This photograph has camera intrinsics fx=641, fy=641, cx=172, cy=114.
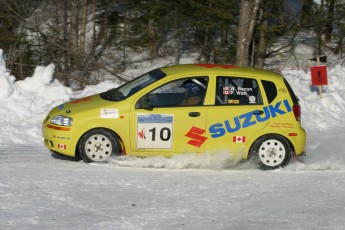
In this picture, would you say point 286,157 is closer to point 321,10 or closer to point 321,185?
point 321,185

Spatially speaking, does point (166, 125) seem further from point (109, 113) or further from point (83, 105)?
point (83, 105)

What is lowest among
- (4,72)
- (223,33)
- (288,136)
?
(288,136)

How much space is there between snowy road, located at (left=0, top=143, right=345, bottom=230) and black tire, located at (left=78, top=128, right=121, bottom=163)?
0.15 metres

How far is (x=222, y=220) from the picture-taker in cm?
681

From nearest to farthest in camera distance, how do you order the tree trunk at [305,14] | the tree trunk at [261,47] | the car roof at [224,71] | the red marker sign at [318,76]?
the car roof at [224,71] → the red marker sign at [318,76] → the tree trunk at [261,47] → the tree trunk at [305,14]

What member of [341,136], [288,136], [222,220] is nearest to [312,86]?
[341,136]

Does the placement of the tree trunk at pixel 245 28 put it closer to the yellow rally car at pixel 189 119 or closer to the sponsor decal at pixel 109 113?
the yellow rally car at pixel 189 119

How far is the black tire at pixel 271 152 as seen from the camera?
942 cm

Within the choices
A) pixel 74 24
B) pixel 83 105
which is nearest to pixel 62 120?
pixel 83 105

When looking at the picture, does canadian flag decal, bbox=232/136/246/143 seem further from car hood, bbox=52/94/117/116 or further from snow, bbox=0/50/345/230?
car hood, bbox=52/94/117/116

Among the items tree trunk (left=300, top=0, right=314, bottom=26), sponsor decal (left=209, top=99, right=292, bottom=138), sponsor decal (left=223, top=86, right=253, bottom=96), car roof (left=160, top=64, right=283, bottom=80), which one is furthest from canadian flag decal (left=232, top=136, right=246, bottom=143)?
tree trunk (left=300, top=0, right=314, bottom=26)

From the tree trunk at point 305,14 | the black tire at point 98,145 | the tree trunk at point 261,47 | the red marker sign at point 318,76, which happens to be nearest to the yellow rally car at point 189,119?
the black tire at point 98,145

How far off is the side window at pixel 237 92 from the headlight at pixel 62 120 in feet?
7.05

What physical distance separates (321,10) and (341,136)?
366 inches
